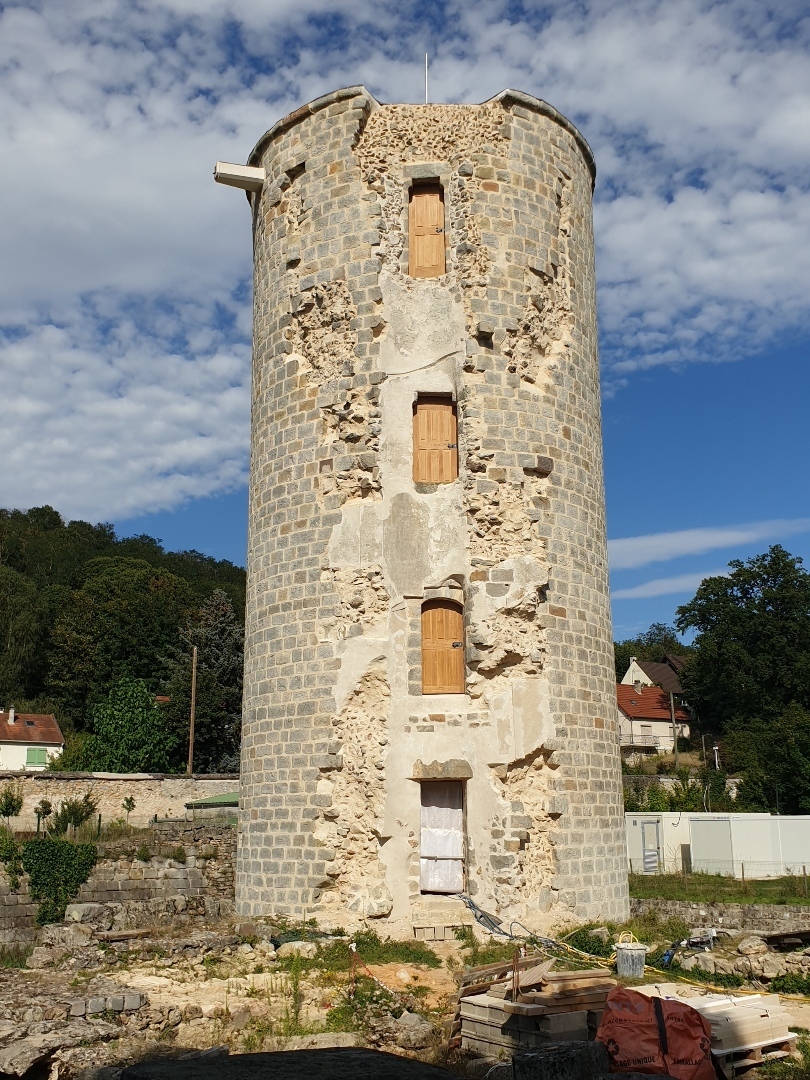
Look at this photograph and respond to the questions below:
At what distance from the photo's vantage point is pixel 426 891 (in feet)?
45.5

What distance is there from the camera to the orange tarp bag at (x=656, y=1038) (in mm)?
8375

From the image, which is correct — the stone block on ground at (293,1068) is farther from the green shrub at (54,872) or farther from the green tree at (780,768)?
the green tree at (780,768)

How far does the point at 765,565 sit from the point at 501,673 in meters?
49.3

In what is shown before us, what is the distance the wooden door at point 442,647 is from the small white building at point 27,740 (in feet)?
97.2

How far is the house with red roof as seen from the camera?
192 ft

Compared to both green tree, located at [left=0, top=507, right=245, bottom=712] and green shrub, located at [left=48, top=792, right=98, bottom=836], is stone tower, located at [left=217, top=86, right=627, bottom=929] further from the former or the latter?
green tree, located at [left=0, top=507, right=245, bottom=712]

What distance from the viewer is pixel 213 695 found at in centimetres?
4272

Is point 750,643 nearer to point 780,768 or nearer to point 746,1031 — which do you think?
point 780,768

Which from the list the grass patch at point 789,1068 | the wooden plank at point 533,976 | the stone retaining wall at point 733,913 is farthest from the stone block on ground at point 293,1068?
the stone retaining wall at point 733,913

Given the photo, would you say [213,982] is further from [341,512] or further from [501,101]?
[501,101]

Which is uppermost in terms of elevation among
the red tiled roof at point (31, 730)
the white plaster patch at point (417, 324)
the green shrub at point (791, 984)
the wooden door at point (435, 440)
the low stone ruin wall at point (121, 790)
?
the white plaster patch at point (417, 324)

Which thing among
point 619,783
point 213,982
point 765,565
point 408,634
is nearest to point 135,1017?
point 213,982

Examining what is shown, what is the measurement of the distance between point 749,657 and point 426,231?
148ft

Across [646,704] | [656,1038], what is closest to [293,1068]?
[656,1038]
